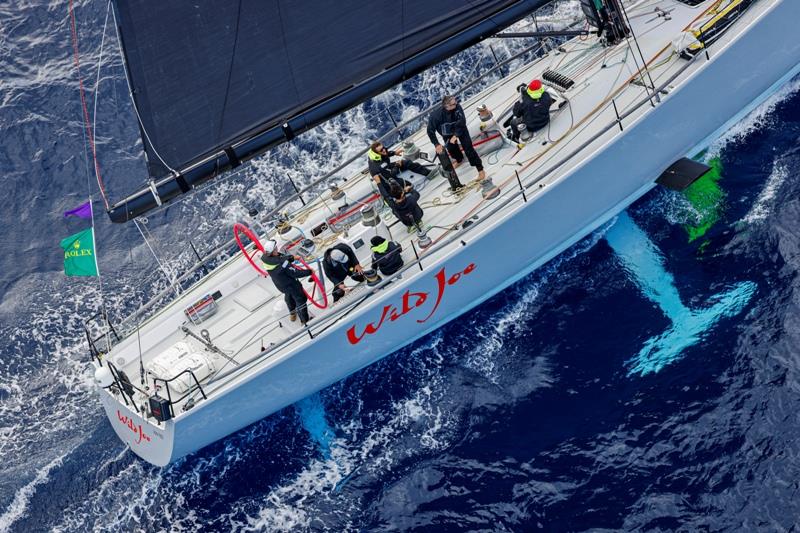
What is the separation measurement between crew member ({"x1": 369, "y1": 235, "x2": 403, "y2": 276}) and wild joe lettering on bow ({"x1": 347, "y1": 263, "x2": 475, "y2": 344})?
40 cm

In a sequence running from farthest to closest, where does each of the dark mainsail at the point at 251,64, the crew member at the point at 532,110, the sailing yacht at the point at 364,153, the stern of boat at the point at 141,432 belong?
the crew member at the point at 532,110 → the stern of boat at the point at 141,432 → the sailing yacht at the point at 364,153 → the dark mainsail at the point at 251,64

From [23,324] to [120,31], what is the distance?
255 inches

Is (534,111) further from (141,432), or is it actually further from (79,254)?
(141,432)

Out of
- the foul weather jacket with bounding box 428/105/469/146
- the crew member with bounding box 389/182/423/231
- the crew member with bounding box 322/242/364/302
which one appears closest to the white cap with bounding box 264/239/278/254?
the crew member with bounding box 322/242/364/302

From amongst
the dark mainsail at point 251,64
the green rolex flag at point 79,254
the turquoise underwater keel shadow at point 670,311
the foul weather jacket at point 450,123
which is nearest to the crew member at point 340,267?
the dark mainsail at point 251,64

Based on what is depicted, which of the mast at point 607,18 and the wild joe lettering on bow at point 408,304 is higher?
the mast at point 607,18

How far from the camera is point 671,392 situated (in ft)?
40.2

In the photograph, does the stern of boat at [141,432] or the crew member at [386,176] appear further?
the crew member at [386,176]

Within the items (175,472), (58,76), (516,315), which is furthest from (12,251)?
(516,315)

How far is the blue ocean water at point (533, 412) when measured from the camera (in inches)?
458

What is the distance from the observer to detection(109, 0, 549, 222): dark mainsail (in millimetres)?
10922

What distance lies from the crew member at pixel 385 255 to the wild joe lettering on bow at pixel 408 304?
0.40 m

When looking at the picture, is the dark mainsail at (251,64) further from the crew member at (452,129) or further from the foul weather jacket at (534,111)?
the foul weather jacket at (534,111)

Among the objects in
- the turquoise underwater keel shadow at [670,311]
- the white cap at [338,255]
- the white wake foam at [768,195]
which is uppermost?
the white cap at [338,255]
